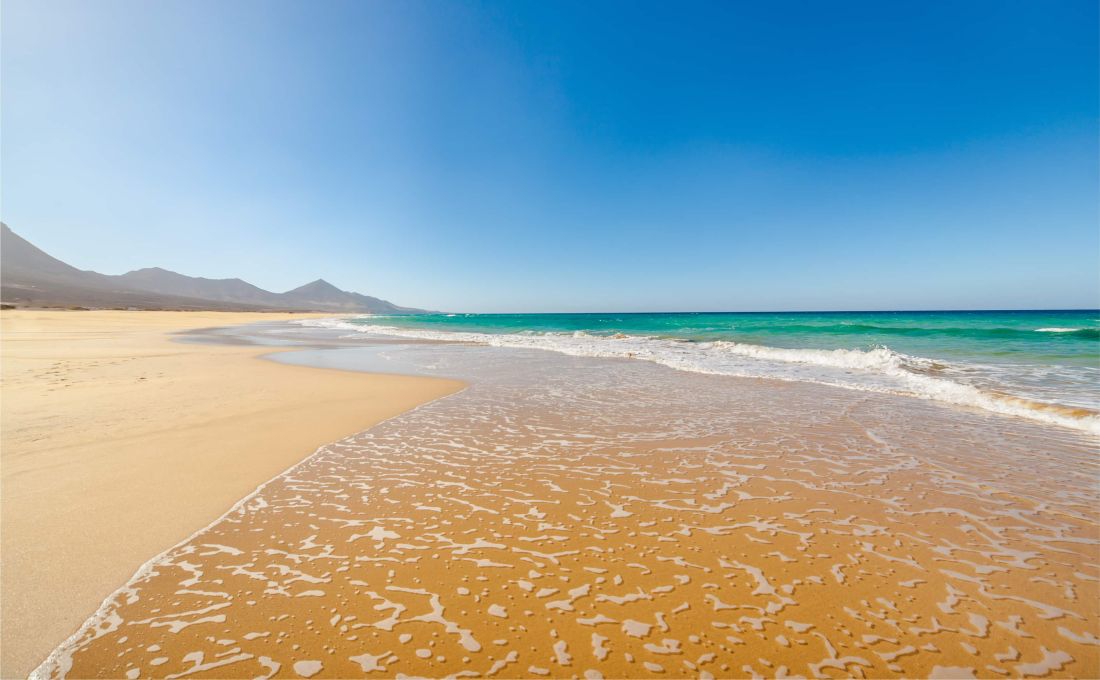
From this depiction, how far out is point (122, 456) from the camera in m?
6.03

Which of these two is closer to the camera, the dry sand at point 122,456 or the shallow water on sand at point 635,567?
the shallow water on sand at point 635,567

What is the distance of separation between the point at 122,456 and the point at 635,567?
7431 mm

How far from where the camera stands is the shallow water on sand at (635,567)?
2752mm

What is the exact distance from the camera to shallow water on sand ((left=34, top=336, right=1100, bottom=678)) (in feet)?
9.03

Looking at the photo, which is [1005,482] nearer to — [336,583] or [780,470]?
[780,470]

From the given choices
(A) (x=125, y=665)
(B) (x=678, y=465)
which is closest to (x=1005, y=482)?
(B) (x=678, y=465)

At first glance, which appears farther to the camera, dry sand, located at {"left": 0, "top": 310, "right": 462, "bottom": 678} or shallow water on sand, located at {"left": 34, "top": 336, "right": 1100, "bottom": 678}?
dry sand, located at {"left": 0, "top": 310, "right": 462, "bottom": 678}

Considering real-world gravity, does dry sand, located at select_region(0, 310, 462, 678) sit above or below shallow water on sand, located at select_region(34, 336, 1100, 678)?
above

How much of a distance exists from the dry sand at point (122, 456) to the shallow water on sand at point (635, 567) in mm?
412

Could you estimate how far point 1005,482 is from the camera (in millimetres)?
5629

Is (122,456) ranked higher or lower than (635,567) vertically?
higher

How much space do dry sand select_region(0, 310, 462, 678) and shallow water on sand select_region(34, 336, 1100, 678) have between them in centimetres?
41

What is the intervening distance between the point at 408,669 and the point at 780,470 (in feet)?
17.7

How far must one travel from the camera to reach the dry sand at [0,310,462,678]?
134 inches
